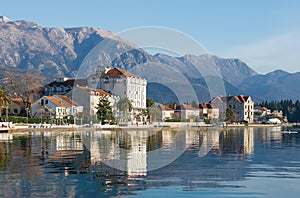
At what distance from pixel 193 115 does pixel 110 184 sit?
143 metres

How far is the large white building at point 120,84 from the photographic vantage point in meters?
131

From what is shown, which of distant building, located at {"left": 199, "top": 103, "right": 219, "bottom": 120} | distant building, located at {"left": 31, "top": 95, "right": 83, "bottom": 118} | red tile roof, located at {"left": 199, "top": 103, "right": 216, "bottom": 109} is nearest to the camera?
distant building, located at {"left": 31, "top": 95, "right": 83, "bottom": 118}

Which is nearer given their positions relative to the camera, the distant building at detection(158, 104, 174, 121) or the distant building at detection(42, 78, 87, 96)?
the distant building at detection(42, 78, 87, 96)

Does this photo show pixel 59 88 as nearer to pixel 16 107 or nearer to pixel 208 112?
pixel 16 107

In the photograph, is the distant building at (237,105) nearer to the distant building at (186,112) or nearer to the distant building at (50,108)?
the distant building at (186,112)

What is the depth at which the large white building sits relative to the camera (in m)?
131

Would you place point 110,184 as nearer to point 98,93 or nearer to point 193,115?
point 98,93

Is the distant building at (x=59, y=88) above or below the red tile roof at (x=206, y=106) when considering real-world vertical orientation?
above

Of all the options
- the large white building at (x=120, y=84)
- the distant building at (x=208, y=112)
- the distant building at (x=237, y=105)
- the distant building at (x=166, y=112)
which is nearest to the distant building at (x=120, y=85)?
the large white building at (x=120, y=84)

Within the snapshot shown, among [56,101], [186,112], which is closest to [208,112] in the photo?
[186,112]

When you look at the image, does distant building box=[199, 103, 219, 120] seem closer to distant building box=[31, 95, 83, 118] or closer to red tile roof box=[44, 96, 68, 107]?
red tile roof box=[44, 96, 68, 107]

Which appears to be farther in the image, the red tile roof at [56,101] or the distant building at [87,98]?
the distant building at [87,98]

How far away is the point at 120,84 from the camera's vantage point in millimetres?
131000

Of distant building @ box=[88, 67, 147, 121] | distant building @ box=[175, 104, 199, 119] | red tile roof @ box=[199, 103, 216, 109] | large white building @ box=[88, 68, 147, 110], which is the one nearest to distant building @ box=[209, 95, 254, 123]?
red tile roof @ box=[199, 103, 216, 109]
